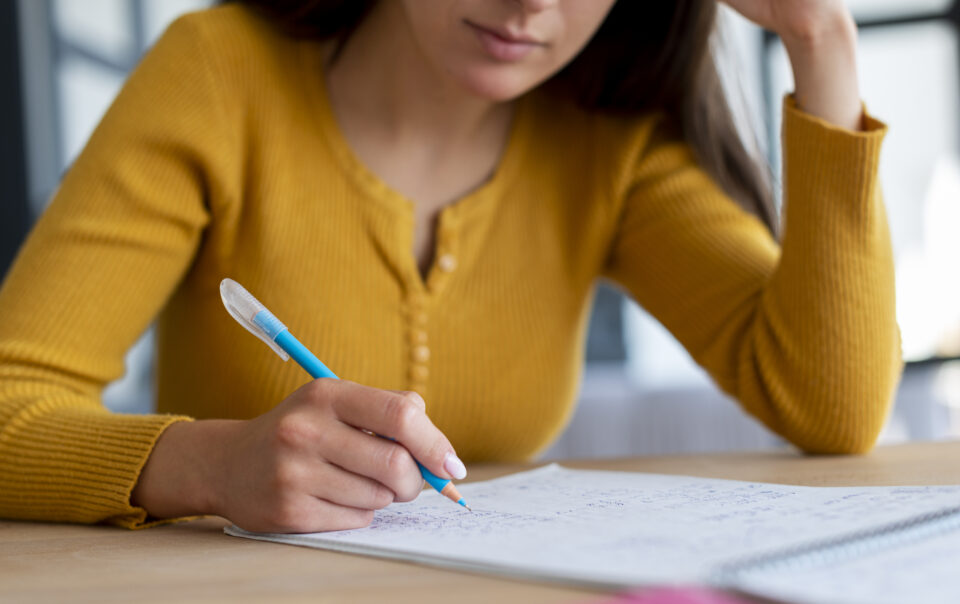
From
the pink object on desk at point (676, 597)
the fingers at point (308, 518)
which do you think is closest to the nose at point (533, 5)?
the fingers at point (308, 518)

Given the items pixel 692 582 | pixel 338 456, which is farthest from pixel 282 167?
pixel 692 582

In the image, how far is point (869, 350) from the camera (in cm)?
93

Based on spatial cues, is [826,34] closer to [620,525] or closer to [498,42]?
[498,42]

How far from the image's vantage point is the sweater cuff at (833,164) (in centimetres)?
91

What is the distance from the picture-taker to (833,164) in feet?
3.03

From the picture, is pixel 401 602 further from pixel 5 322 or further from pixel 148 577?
pixel 5 322

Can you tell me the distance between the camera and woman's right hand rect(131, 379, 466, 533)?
568mm

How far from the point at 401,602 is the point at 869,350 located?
2.22 feet

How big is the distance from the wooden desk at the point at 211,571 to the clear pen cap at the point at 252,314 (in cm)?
Answer: 14

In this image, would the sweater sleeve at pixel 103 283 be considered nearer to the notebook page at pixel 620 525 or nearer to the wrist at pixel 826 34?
the notebook page at pixel 620 525

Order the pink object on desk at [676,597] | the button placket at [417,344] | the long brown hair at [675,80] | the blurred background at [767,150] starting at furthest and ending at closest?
the blurred background at [767,150] < the long brown hair at [675,80] < the button placket at [417,344] < the pink object on desk at [676,597]

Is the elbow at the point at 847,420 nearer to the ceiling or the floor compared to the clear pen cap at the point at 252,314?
nearer to the floor

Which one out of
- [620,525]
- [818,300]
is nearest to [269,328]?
[620,525]

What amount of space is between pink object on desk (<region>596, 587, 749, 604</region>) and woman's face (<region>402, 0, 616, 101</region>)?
0.61m
